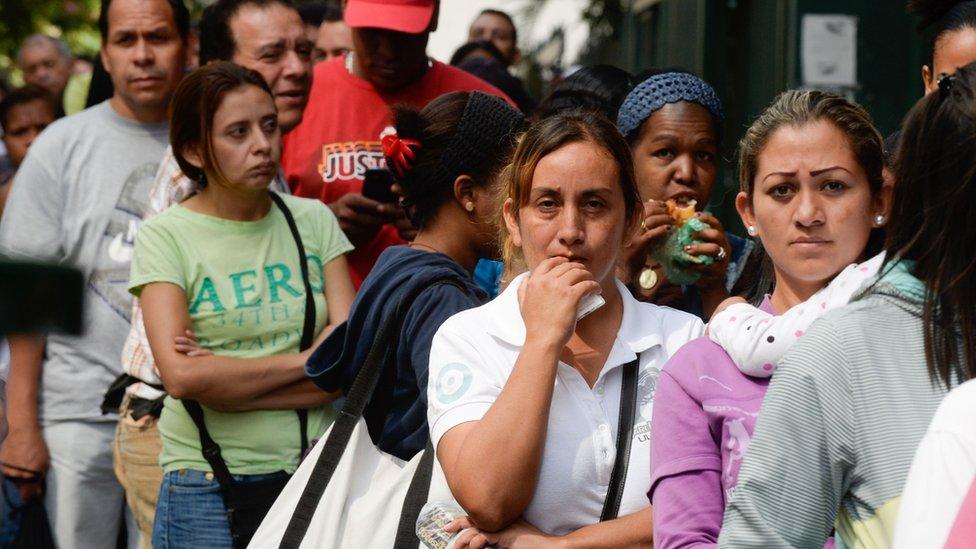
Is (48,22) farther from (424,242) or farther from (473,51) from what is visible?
(424,242)

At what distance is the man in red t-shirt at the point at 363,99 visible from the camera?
4.99 m

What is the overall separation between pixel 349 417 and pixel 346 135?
1995 mm

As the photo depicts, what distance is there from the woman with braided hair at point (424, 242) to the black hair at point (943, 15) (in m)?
1.35

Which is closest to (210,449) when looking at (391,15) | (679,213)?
(679,213)

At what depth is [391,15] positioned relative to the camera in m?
5.01

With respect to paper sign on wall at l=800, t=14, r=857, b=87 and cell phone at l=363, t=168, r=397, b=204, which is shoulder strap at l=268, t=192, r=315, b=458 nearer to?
cell phone at l=363, t=168, r=397, b=204

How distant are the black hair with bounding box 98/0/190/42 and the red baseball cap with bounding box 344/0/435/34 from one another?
71cm

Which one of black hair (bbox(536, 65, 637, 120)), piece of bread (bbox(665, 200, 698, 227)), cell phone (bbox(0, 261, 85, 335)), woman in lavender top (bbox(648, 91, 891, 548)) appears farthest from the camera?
black hair (bbox(536, 65, 637, 120))

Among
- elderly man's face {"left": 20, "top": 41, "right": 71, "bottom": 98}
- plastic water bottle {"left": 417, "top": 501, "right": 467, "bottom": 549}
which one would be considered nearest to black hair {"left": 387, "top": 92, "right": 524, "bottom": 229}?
plastic water bottle {"left": 417, "top": 501, "right": 467, "bottom": 549}

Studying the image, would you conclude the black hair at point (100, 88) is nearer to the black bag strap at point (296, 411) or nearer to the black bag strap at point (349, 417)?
the black bag strap at point (296, 411)

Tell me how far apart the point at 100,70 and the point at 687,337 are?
371cm

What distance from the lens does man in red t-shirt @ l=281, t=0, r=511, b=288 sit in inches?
196

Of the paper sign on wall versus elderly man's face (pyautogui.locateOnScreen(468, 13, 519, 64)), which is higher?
elderly man's face (pyautogui.locateOnScreen(468, 13, 519, 64))

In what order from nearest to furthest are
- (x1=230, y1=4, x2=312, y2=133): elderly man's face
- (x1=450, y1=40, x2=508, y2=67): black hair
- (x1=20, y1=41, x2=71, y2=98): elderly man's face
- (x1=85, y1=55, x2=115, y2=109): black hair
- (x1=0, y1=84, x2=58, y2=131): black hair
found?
(x1=230, y1=4, x2=312, y2=133): elderly man's face, (x1=85, y1=55, x2=115, y2=109): black hair, (x1=0, y1=84, x2=58, y2=131): black hair, (x1=450, y1=40, x2=508, y2=67): black hair, (x1=20, y1=41, x2=71, y2=98): elderly man's face
